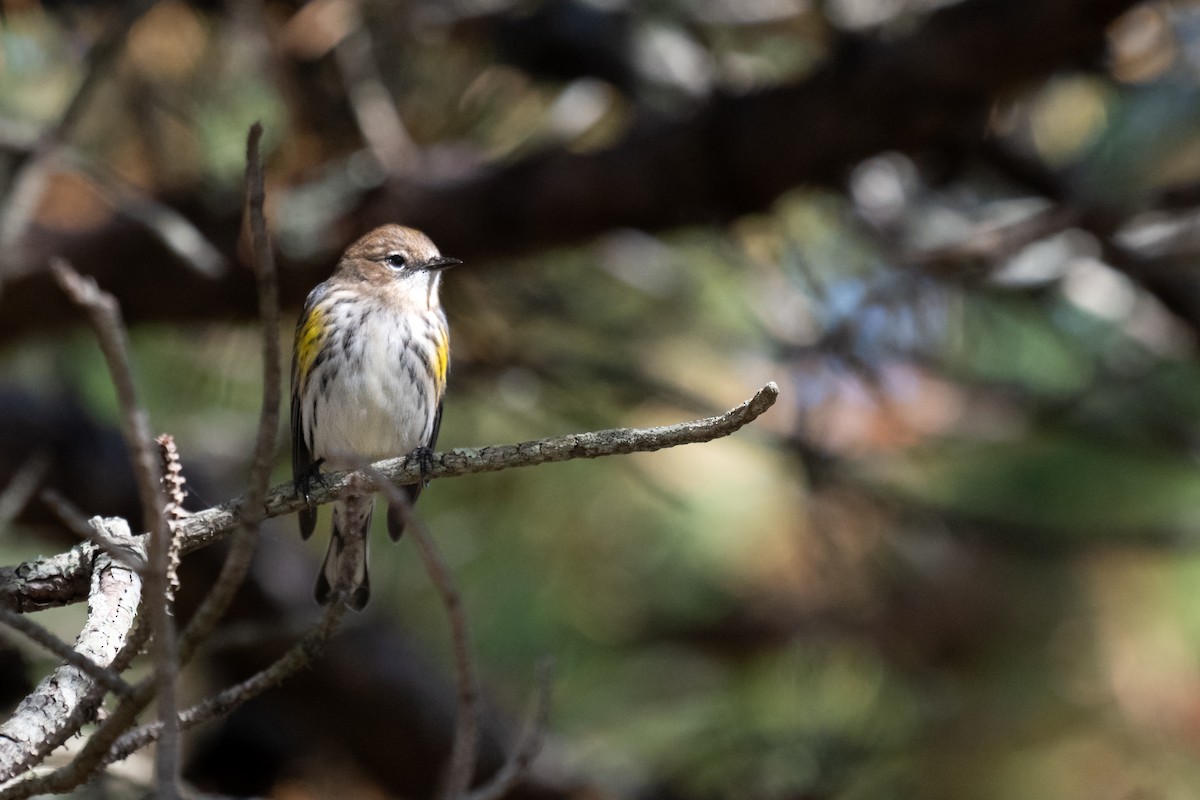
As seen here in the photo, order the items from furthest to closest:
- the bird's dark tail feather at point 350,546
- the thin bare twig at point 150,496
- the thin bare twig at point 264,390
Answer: the bird's dark tail feather at point 350,546 → the thin bare twig at point 264,390 → the thin bare twig at point 150,496

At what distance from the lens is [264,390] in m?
1.27

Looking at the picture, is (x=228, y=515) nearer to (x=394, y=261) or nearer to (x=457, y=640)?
(x=457, y=640)

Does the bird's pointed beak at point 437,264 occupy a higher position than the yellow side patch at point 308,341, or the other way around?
the bird's pointed beak at point 437,264

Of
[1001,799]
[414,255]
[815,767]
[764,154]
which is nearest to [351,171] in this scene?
[414,255]

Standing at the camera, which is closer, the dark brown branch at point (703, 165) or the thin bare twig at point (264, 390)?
the thin bare twig at point (264, 390)

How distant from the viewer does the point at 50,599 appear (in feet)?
6.11

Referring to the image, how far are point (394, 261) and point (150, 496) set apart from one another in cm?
276

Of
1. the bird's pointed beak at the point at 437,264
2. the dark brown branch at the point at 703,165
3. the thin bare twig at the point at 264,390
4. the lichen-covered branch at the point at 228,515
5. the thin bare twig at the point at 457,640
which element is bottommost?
the thin bare twig at the point at 457,640

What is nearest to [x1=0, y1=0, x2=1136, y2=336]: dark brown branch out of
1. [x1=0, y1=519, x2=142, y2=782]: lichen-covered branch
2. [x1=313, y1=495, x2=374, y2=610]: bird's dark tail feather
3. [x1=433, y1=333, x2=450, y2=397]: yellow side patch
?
[x1=433, y1=333, x2=450, y2=397]: yellow side patch

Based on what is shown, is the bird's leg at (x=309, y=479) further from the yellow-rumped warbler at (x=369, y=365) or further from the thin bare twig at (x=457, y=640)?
the thin bare twig at (x=457, y=640)

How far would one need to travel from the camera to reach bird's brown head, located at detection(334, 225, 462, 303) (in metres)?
3.82

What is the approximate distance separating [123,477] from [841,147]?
2634 millimetres

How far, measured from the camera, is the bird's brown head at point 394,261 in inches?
150

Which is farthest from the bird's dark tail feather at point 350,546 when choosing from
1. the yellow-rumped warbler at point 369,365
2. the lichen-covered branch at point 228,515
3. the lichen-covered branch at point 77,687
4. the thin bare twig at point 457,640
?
the thin bare twig at point 457,640
